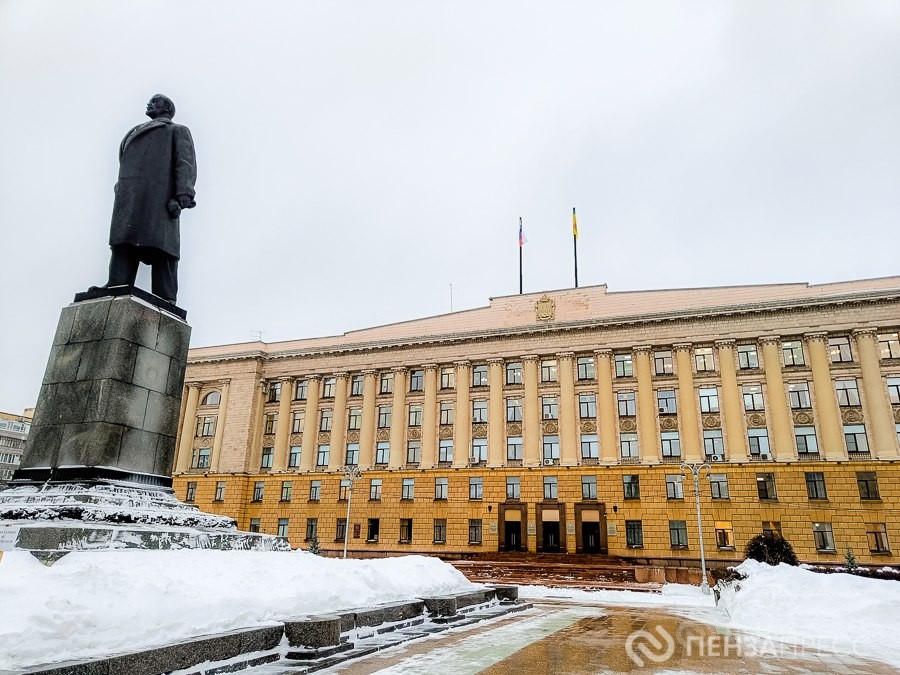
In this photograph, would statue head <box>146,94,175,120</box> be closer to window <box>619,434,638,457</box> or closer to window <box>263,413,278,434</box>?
window <box>619,434,638,457</box>

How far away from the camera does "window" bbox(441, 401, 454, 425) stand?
4394 centimetres

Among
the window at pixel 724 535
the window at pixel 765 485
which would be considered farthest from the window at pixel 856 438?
the window at pixel 724 535

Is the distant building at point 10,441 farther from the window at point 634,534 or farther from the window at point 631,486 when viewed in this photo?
the window at point 634,534

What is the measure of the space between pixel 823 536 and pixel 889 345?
1239 cm

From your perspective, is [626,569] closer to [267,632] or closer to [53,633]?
[267,632]

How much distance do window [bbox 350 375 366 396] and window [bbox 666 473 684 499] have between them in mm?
23973

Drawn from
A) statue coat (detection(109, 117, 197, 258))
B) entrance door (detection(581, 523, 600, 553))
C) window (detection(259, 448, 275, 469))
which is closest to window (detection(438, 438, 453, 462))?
entrance door (detection(581, 523, 600, 553))

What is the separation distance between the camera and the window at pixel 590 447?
39.1 metres

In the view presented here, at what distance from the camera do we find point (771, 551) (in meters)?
24.8

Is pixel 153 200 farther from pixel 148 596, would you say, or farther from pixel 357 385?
pixel 357 385

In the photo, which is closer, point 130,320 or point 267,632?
point 267,632

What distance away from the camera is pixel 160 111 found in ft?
38.3

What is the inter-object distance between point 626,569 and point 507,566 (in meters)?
6.58

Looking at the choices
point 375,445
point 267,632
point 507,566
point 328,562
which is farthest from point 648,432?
point 267,632
